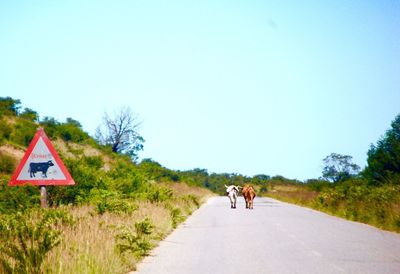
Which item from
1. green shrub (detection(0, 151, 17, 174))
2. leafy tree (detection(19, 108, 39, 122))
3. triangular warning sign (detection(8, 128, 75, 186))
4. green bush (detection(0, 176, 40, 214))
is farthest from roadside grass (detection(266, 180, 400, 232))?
leafy tree (detection(19, 108, 39, 122))

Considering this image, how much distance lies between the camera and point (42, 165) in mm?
8719

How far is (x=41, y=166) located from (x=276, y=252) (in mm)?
5557

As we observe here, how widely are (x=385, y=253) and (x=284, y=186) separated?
3496 inches

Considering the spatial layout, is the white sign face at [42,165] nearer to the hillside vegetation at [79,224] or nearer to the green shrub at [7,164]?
the hillside vegetation at [79,224]

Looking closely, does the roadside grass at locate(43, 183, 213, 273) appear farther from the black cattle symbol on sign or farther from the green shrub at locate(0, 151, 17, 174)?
the green shrub at locate(0, 151, 17, 174)

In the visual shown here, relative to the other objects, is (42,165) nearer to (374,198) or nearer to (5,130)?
(374,198)

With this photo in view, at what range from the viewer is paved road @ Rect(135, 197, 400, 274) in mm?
8406

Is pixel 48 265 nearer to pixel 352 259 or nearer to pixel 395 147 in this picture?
pixel 352 259

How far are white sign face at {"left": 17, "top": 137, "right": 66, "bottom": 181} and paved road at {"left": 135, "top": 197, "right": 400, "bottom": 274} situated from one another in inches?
97.1

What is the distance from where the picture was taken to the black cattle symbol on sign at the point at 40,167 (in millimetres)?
8484

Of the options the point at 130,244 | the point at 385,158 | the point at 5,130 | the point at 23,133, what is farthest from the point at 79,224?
the point at 385,158

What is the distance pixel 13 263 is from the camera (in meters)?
6.38

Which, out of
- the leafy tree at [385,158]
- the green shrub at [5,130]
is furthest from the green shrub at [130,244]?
the leafy tree at [385,158]

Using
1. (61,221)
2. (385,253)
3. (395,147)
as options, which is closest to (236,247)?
(385,253)
